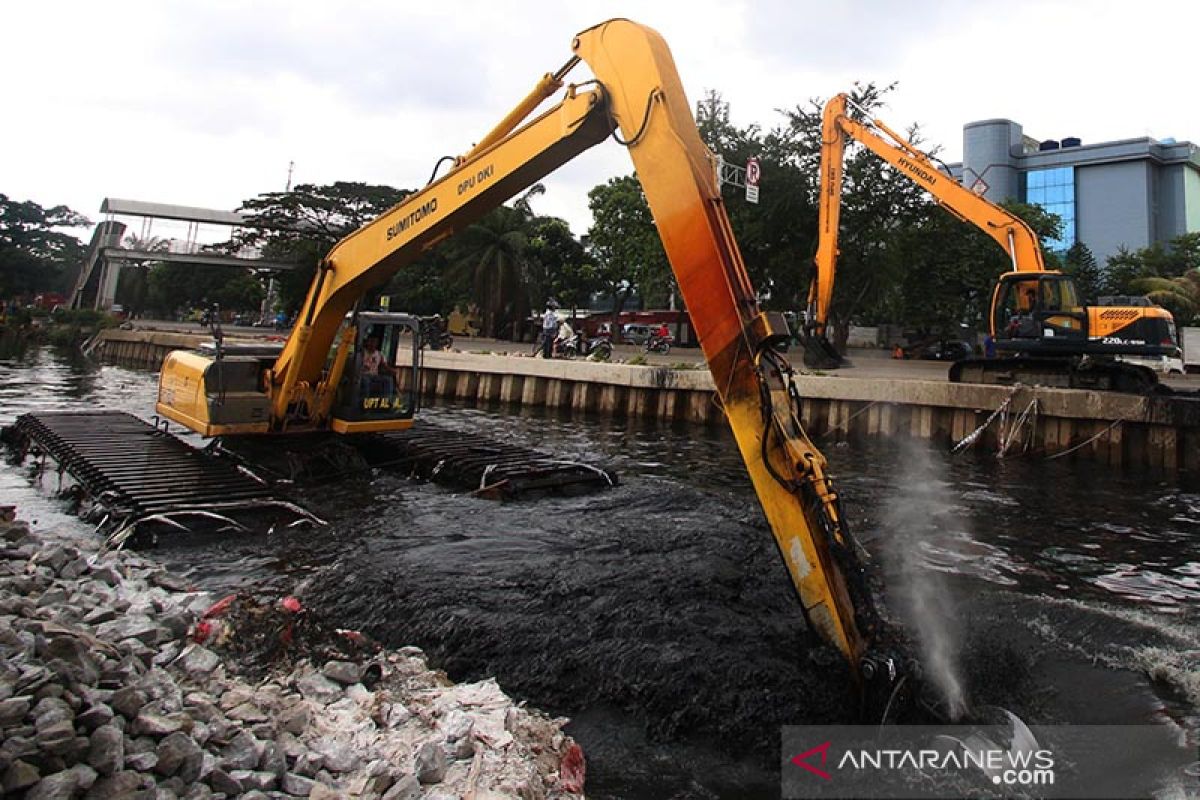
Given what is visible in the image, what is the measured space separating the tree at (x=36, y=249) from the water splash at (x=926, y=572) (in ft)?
212

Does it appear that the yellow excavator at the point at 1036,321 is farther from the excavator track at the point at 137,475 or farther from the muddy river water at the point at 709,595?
the excavator track at the point at 137,475

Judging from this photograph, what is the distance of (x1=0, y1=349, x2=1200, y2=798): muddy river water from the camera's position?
4016 mm

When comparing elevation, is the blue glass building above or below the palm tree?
above

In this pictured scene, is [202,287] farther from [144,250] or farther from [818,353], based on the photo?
[818,353]

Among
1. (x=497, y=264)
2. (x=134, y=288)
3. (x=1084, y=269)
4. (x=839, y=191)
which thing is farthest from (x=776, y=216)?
(x=134, y=288)

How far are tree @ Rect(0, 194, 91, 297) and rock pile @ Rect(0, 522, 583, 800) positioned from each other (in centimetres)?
6432

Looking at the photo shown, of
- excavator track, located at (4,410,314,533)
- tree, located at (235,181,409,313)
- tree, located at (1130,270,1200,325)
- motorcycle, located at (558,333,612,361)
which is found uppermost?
tree, located at (235,181,409,313)

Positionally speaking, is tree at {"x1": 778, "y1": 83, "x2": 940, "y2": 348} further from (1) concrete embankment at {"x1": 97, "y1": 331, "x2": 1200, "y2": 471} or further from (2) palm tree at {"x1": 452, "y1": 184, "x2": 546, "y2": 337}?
(2) palm tree at {"x1": 452, "y1": 184, "x2": 546, "y2": 337}

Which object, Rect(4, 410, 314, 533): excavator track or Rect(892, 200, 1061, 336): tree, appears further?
Rect(892, 200, 1061, 336): tree

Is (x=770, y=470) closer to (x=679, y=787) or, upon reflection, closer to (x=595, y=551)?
(x=679, y=787)

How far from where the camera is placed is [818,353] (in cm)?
1905

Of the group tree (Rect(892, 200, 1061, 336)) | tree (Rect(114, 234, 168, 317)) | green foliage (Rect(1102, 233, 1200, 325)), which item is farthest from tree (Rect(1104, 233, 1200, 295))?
tree (Rect(114, 234, 168, 317))

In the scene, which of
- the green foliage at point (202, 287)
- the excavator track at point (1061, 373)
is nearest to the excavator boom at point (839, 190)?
the excavator track at point (1061, 373)

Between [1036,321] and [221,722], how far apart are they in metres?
15.9
